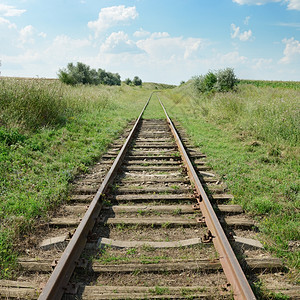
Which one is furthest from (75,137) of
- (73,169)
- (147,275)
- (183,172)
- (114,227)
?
(147,275)

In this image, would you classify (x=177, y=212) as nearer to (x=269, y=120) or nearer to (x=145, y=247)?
(x=145, y=247)

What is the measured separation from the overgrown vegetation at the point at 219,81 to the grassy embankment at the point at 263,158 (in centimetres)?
859

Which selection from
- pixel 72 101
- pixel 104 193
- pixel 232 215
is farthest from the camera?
pixel 72 101

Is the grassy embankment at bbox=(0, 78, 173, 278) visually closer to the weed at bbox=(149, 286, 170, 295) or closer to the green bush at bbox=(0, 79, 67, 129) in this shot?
the green bush at bbox=(0, 79, 67, 129)

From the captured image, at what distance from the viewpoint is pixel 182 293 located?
2.38 metres

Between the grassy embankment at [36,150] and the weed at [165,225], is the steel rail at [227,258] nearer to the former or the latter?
the weed at [165,225]

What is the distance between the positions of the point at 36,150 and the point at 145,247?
4546mm

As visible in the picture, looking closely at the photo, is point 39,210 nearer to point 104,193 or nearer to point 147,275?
point 104,193

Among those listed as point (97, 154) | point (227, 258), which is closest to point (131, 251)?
point (227, 258)

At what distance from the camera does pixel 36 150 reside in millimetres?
6566

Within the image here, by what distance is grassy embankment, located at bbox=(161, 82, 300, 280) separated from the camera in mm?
3469

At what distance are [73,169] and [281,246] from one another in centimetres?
395

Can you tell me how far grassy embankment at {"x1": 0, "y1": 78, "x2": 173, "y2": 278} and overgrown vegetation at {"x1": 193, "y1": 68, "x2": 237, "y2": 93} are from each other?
443 inches

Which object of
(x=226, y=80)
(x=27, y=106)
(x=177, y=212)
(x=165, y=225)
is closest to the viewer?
(x=165, y=225)
